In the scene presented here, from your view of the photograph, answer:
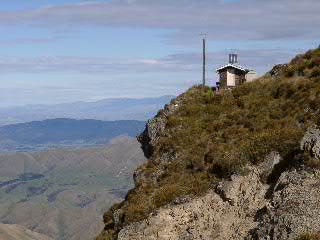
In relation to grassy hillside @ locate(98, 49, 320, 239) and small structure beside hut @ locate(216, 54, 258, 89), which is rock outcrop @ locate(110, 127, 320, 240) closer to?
grassy hillside @ locate(98, 49, 320, 239)

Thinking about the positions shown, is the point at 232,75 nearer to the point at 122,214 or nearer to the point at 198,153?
the point at 198,153

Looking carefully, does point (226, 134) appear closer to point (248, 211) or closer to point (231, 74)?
point (248, 211)

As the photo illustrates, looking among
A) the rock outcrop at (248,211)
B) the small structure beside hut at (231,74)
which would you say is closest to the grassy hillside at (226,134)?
the rock outcrop at (248,211)

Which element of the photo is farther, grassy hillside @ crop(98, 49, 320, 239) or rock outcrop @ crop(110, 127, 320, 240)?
grassy hillside @ crop(98, 49, 320, 239)

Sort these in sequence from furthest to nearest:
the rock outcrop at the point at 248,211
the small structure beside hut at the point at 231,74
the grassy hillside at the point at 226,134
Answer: the small structure beside hut at the point at 231,74 < the grassy hillside at the point at 226,134 < the rock outcrop at the point at 248,211

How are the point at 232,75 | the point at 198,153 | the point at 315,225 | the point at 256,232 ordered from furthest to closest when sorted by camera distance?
1. the point at 232,75
2. the point at 198,153
3. the point at 256,232
4. the point at 315,225

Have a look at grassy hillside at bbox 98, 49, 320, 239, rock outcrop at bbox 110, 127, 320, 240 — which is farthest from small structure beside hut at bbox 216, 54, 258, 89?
rock outcrop at bbox 110, 127, 320, 240

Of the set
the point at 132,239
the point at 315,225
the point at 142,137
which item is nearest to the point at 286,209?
the point at 315,225

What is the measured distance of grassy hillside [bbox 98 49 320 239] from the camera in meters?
34.8

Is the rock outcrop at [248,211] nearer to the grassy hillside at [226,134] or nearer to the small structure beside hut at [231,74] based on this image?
the grassy hillside at [226,134]

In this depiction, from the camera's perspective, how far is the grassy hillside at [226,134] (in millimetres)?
34844

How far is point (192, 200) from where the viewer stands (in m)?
34.1

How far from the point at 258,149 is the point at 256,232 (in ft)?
24.6

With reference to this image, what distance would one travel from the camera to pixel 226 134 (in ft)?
133
